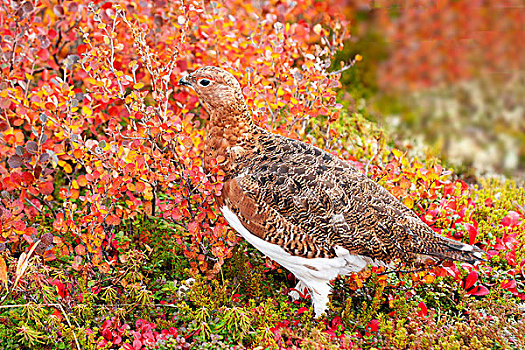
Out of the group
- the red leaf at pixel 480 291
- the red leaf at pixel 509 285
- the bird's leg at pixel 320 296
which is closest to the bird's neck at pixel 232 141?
the bird's leg at pixel 320 296

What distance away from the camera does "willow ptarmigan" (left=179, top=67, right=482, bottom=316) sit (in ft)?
10.8

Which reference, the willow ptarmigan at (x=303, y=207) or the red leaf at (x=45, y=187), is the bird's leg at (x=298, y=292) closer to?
the willow ptarmigan at (x=303, y=207)

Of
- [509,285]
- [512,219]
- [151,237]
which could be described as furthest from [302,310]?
[512,219]

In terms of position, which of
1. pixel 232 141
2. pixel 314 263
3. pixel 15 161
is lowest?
pixel 314 263

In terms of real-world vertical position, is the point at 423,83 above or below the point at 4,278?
below

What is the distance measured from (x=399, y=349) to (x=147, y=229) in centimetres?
207

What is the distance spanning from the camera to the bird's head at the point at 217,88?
3.42 meters

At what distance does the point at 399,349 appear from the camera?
322 centimetres

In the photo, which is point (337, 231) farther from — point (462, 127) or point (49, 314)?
point (462, 127)

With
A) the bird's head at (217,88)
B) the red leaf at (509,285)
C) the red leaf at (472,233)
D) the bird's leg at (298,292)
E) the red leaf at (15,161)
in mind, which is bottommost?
the bird's leg at (298,292)

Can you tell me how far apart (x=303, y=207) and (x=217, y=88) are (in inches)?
36.6

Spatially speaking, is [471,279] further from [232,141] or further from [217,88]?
[217,88]

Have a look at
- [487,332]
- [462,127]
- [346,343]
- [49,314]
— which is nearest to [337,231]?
[346,343]

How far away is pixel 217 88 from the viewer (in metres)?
3.43
